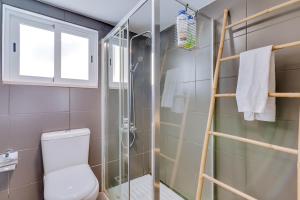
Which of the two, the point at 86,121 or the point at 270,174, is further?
the point at 86,121

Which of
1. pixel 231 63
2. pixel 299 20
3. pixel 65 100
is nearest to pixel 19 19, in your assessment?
pixel 65 100

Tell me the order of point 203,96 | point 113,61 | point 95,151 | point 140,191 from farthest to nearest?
1. point 95,151
2. point 113,61
3. point 140,191
4. point 203,96

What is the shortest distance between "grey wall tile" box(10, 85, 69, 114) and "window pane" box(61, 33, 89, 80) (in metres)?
0.21

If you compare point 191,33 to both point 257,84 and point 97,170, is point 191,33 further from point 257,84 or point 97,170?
point 97,170

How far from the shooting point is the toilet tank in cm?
148

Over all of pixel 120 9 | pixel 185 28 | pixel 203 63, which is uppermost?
pixel 120 9

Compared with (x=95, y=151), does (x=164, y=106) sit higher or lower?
higher

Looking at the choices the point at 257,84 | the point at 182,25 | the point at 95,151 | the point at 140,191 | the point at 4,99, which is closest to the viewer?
the point at 257,84

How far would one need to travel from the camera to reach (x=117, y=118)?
1698mm

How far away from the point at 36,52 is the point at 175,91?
140 cm

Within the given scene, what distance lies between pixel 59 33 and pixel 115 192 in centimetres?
177

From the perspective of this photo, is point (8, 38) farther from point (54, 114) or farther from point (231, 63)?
point (231, 63)

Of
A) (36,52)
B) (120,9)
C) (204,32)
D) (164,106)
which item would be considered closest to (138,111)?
(164,106)

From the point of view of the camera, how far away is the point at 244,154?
1.26 metres
